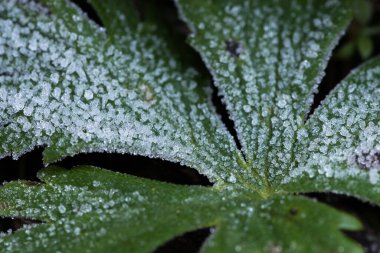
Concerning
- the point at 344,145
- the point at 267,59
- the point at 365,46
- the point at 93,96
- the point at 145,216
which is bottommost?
the point at 145,216

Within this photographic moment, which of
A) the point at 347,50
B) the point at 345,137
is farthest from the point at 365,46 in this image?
the point at 345,137

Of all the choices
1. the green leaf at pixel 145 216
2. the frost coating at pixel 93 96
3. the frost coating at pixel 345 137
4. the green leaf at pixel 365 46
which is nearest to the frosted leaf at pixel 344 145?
the frost coating at pixel 345 137

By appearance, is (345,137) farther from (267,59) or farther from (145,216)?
(145,216)

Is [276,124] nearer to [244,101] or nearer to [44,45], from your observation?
[244,101]

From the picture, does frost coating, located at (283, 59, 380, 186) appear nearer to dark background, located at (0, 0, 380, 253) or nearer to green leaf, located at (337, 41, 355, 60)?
dark background, located at (0, 0, 380, 253)

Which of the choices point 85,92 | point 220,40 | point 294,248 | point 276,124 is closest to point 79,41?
point 85,92

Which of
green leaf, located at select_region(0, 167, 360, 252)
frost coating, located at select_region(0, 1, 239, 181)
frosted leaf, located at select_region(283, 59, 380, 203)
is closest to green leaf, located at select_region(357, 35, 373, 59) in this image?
frosted leaf, located at select_region(283, 59, 380, 203)
